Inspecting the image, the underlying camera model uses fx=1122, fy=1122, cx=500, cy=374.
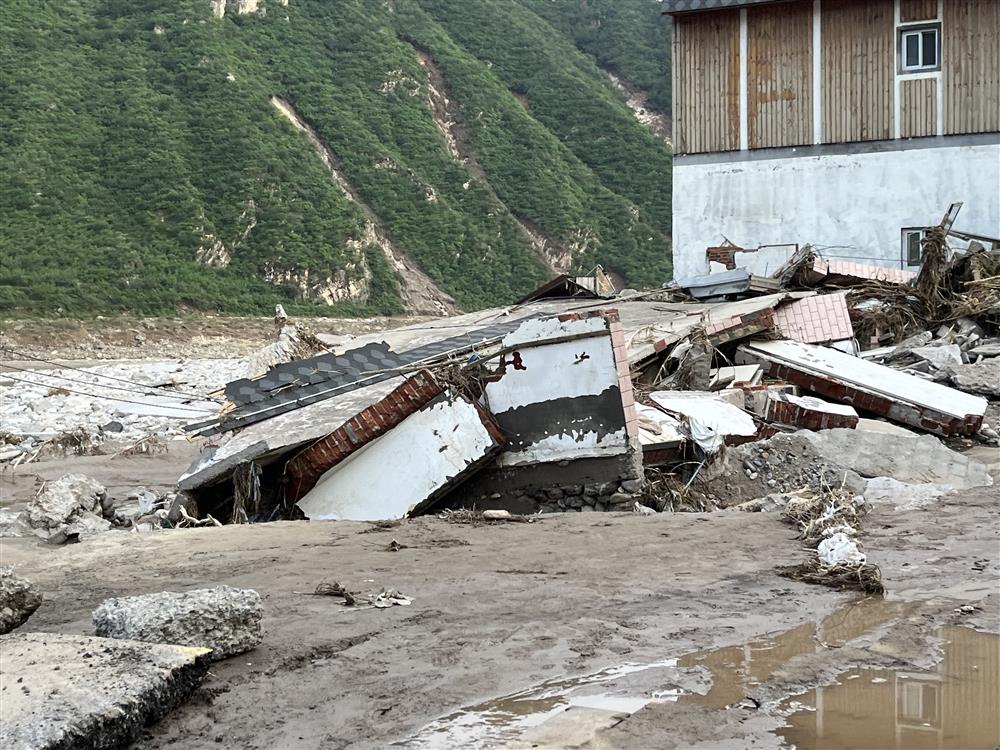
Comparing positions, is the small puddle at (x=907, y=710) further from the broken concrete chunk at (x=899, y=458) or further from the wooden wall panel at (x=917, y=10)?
the wooden wall panel at (x=917, y=10)

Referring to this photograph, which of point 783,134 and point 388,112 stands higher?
point 388,112

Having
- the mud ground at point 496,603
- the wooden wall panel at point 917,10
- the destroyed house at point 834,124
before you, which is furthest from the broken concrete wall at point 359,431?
the wooden wall panel at point 917,10

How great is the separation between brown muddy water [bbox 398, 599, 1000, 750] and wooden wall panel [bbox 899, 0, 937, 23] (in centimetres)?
1612

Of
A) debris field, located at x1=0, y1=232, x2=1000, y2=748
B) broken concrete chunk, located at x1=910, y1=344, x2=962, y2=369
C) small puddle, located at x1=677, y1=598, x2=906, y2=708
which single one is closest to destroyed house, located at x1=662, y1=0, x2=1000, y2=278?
debris field, located at x1=0, y1=232, x2=1000, y2=748

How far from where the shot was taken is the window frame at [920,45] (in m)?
19.0

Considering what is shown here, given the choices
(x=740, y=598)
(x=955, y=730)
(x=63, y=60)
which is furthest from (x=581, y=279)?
(x=63, y=60)

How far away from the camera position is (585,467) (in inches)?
379

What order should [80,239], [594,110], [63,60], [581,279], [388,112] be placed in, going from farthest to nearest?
[594,110] < [388,112] < [63,60] < [80,239] < [581,279]

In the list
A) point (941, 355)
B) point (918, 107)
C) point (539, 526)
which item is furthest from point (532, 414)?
point (918, 107)

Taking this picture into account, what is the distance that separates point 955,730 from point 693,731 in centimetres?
108

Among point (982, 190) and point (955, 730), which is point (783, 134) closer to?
point (982, 190)

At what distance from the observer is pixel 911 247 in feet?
64.6

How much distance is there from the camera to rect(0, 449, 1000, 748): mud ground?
4.65 metres

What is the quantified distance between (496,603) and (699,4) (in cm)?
1618
